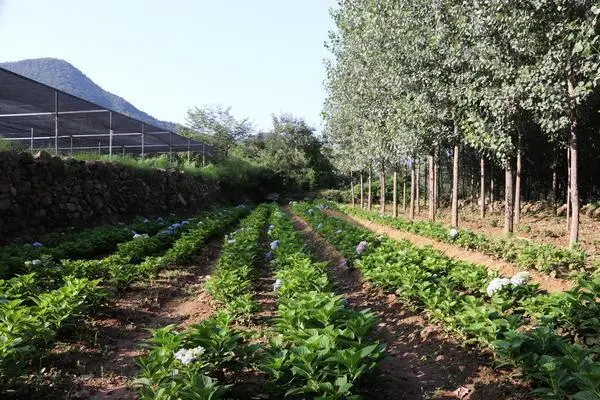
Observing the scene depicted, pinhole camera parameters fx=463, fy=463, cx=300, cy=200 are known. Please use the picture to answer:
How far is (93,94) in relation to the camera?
115250 mm

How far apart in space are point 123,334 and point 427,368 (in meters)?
3.51

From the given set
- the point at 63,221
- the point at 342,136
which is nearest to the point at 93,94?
the point at 342,136

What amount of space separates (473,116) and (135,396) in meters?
10.3

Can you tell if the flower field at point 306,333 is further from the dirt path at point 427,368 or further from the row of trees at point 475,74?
the row of trees at point 475,74

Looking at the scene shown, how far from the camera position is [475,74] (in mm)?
11359

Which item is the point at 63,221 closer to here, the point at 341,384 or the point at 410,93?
the point at 410,93

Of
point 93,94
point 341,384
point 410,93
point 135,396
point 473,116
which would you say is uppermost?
point 93,94

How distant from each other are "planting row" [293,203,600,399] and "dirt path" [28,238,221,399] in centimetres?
287

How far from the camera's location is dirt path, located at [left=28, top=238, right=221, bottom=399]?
399 cm

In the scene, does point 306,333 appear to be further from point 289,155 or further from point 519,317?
point 289,155

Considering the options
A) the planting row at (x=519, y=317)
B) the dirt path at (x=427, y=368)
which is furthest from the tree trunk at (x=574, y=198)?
the dirt path at (x=427, y=368)

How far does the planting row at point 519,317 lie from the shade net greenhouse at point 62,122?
34.8ft

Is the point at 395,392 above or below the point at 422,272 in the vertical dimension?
below

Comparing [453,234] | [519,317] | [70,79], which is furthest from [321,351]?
[70,79]
